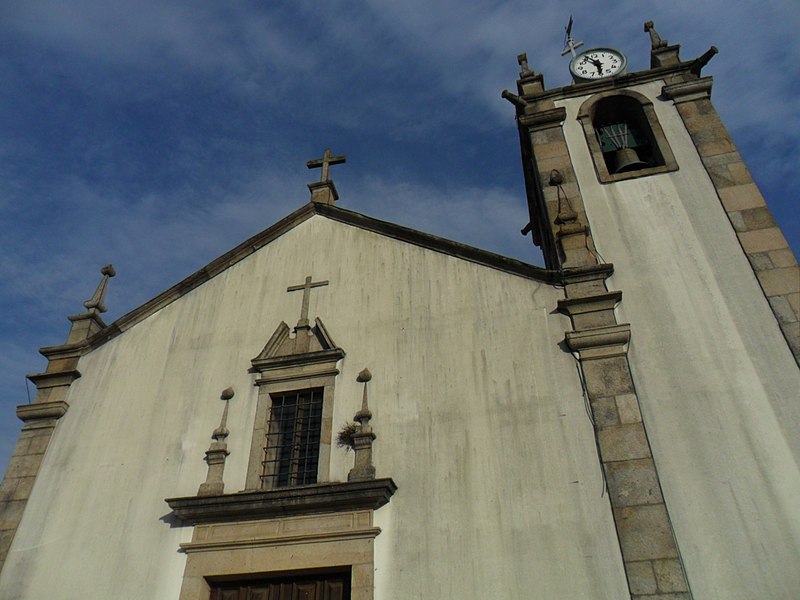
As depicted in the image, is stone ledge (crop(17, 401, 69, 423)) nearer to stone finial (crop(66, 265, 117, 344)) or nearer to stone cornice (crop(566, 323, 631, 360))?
stone finial (crop(66, 265, 117, 344))

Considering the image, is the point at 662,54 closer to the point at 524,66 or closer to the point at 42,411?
the point at 524,66

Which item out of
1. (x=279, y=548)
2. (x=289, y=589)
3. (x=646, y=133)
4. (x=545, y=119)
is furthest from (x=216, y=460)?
(x=646, y=133)

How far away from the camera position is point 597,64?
1212 centimetres

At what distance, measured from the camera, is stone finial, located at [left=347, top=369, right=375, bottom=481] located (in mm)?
7410

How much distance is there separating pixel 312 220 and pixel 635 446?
6.01 m

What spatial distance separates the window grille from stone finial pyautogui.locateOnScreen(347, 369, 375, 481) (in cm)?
58

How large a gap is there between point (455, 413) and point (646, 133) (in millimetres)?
5820

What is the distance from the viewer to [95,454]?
8.55m

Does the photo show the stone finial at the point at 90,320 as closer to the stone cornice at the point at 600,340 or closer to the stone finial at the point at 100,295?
the stone finial at the point at 100,295

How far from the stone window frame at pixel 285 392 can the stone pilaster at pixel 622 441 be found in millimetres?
3022

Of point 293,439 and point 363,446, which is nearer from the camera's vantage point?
point 363,446

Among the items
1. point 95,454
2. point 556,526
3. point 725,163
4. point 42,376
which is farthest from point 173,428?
point 725,163

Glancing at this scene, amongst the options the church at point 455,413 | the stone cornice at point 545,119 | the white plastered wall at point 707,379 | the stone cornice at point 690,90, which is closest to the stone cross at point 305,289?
the church at point 455,413

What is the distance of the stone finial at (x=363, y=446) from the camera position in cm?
741
